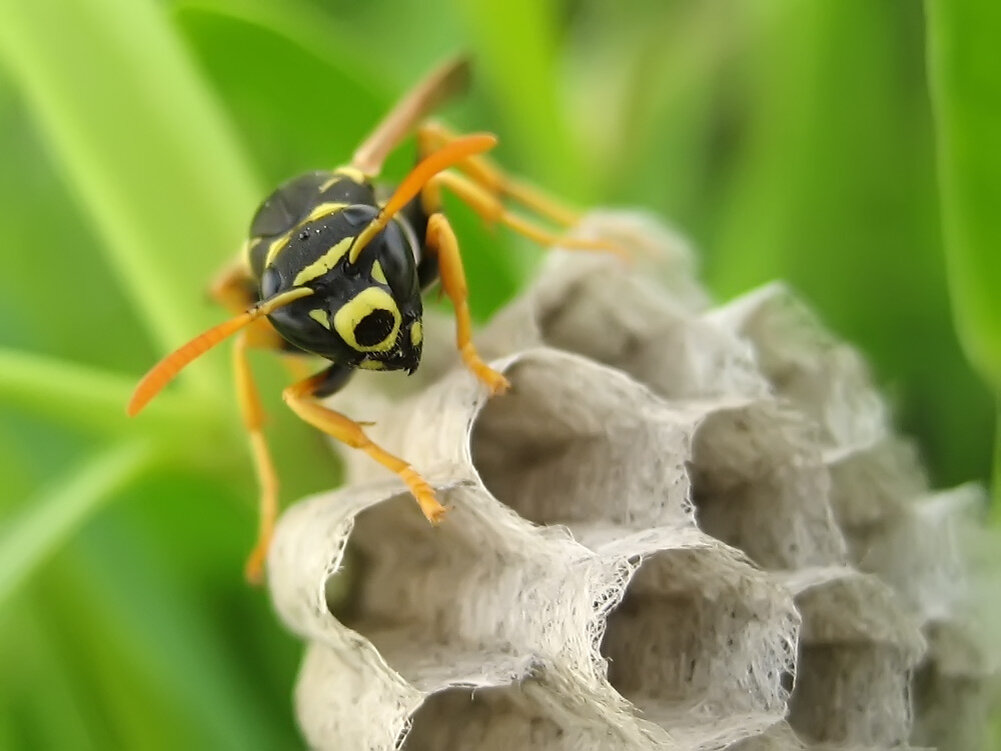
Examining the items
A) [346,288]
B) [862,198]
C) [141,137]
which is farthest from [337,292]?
[862,198]

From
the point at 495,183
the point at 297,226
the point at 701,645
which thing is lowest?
Result: the point at 701,645

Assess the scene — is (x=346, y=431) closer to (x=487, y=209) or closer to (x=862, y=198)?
(x=487, y=209)

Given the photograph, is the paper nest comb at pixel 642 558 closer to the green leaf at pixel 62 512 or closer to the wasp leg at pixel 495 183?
the green leaf at pixel 62 512

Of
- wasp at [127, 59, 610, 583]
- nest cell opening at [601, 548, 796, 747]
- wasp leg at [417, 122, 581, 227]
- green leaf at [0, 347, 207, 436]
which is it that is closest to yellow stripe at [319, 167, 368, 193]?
wasp at [127, 59, 610, 583]

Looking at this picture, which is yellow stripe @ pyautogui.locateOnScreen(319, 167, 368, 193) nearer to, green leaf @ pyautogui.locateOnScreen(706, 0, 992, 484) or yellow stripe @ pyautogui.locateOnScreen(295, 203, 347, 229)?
yellow stripe @ pyautogui.locateOnScreen(295, 203, 347, 229)

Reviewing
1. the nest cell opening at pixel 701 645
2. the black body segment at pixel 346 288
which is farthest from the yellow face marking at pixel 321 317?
the nest cell opening at pixel 701 645

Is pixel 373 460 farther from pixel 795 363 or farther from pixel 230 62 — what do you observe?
pixel 230 62
